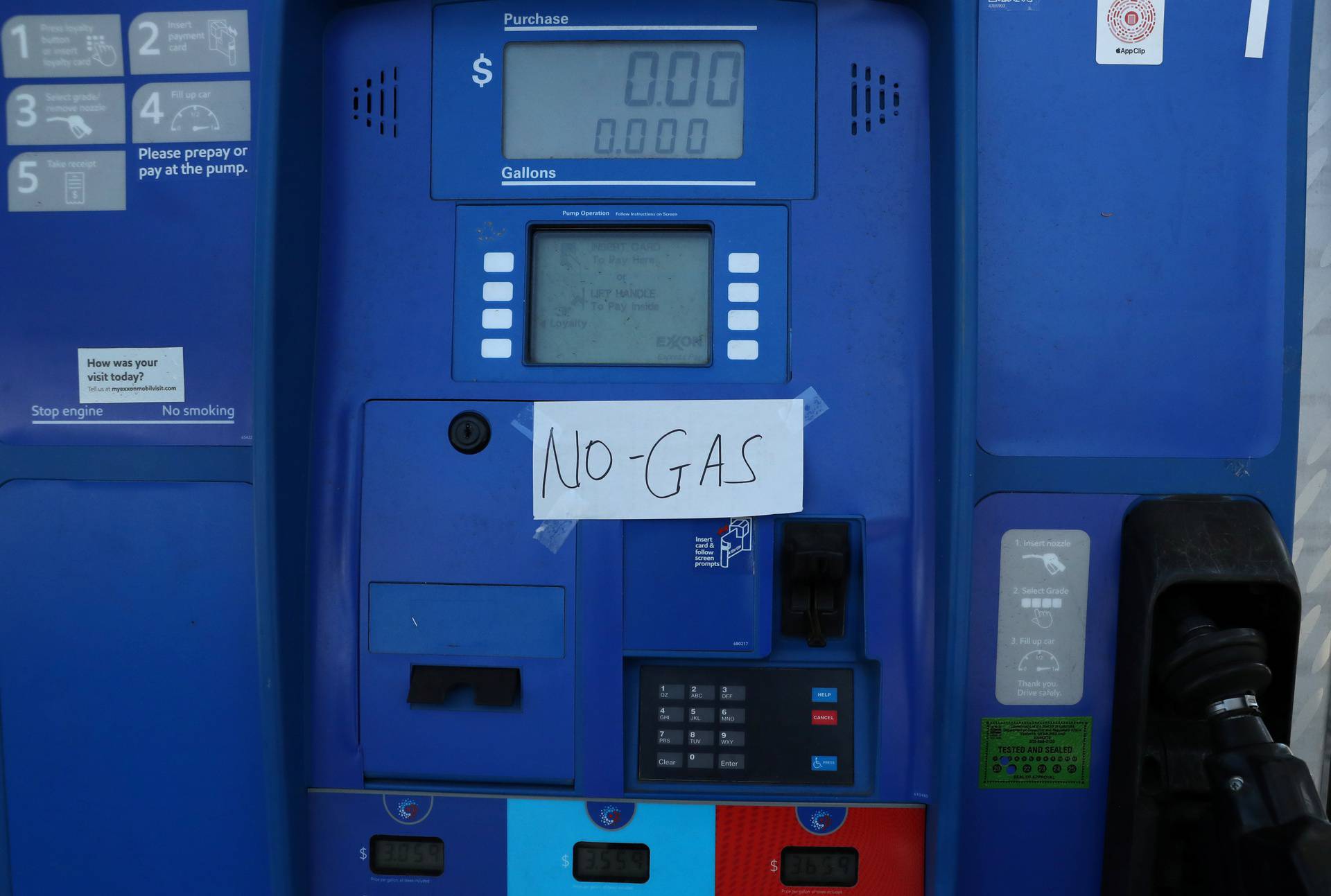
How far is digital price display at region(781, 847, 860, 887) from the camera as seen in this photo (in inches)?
46.6

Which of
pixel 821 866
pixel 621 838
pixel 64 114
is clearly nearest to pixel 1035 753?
pixel 821 866

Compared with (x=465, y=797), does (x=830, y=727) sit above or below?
above

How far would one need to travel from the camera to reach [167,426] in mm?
1328

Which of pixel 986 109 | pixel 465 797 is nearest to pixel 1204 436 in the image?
pixel 986 109

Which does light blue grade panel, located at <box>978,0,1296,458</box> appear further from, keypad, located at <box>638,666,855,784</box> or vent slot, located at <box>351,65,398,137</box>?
vent slot, located at <box>351,65,398,137</box>

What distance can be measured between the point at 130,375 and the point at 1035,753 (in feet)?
5.06

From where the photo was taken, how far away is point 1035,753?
4.19 feet

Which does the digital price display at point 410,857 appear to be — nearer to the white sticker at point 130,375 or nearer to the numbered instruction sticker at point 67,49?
the white sticker at point 130,375

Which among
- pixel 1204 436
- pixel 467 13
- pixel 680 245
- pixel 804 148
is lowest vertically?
pixel 1204 436

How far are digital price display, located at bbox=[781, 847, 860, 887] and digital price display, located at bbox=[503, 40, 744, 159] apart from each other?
1.01 metres

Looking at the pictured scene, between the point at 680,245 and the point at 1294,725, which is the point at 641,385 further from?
the point at 1294,725

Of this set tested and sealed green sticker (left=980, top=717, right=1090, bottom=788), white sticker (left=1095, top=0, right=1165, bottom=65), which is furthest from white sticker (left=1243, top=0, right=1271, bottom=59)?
tested and sealed green sticker (left=980, top=717, right=1090, bottom=788)

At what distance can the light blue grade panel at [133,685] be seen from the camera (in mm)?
1311

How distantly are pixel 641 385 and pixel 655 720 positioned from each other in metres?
0.48
